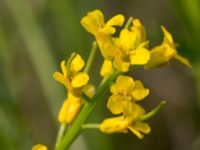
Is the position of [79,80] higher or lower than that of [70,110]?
higher

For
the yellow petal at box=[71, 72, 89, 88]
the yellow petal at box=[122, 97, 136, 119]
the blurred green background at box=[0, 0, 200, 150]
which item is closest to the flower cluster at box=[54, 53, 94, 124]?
the yellow petal at box=[71, 72, 89, 88]

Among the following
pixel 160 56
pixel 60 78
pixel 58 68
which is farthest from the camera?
pixel 58 68

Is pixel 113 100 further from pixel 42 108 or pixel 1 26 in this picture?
pixel 42 108

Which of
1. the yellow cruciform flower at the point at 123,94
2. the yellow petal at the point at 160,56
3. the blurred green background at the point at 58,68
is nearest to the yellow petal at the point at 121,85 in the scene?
the yellow cruciform flower at the point at 123,94

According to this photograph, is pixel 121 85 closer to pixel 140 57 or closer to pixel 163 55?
pixel 140 57

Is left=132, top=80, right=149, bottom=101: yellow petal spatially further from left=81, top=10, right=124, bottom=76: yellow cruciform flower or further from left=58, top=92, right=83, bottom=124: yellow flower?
left=58, top=92, right=83, bottom=124: yellow flower

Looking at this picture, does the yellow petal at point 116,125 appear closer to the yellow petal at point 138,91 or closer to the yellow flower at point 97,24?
the yellow petal at point 138,91

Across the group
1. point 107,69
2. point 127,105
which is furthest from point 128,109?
point 107,69
